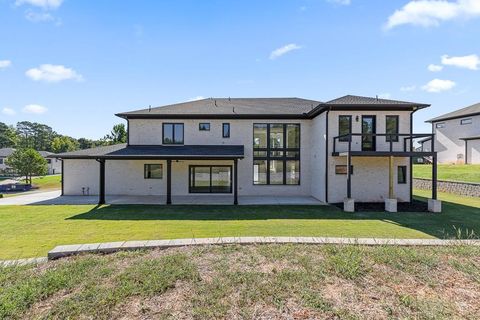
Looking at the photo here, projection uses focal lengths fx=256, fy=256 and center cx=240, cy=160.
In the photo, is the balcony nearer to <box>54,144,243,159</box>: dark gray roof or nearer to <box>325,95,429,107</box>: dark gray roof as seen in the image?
<box>325,95,429,107</box>: dark gray roof

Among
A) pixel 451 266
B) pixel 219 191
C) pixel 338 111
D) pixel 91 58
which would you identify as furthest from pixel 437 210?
pixel 91 58

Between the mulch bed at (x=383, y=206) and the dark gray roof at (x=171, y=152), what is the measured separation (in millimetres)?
6251

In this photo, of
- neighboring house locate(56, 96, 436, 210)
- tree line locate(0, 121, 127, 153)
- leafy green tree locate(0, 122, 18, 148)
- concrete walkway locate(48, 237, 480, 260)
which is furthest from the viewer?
leafy green tree locate(0, 122, 18, 148)

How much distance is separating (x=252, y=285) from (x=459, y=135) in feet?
114

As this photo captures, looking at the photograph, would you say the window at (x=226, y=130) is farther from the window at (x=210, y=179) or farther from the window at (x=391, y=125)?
the window at (x=391, y=125)

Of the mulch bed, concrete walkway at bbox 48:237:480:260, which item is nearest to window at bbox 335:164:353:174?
the mulch bed

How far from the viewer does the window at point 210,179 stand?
52.6 feet

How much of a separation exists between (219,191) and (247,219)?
665 cm

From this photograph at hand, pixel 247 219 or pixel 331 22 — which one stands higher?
pixel 331 22

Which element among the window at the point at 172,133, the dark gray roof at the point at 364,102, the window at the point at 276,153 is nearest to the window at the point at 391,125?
the dark gray roof at the point at 364,102

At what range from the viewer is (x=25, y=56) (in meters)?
13.8

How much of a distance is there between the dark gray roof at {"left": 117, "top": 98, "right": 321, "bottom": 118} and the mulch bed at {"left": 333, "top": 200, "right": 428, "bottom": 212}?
640 centimetres

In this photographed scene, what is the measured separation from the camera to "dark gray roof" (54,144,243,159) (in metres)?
13.3

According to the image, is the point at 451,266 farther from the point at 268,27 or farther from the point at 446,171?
the point at 446,171
